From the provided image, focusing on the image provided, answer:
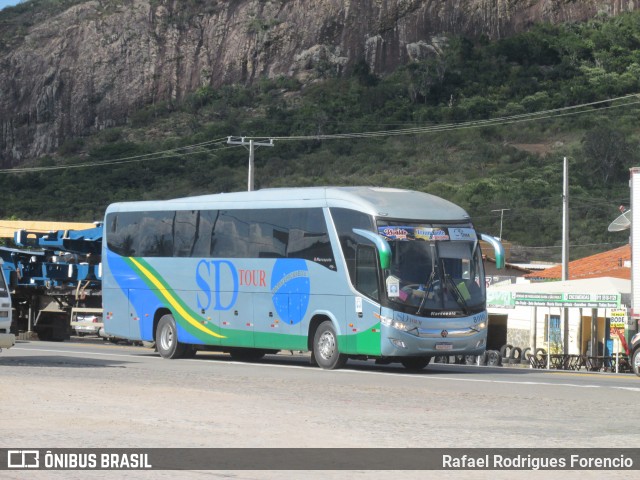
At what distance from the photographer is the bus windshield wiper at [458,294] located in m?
23.5

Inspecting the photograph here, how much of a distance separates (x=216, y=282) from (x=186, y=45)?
13303 centimetres

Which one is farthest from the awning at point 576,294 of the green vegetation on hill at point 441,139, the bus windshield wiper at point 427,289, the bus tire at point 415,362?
the green vegetation on hill at point 441,139

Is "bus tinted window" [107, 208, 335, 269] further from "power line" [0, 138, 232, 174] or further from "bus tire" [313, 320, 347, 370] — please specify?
"power line" [0, 138, 232, 174]

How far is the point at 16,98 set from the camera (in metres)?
149

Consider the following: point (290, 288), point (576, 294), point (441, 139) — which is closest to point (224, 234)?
point (290, 288)

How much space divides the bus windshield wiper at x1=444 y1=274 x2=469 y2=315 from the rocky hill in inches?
4883

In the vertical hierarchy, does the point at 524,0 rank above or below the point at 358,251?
above

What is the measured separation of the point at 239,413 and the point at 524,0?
473 feet

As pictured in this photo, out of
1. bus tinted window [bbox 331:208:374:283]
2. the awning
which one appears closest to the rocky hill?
the awning

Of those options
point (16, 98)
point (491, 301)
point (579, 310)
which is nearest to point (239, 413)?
point (491, 301)

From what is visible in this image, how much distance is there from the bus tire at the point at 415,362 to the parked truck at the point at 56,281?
42.7ft

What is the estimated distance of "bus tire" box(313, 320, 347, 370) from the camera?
79.3ft

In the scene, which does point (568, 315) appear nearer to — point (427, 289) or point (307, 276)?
point (307, 276)

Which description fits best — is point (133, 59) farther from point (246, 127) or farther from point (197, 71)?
point (246, 127)
